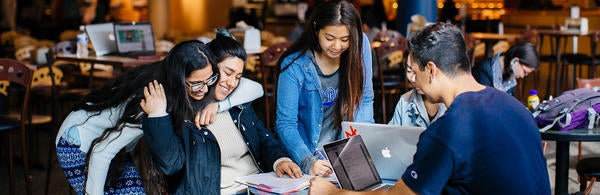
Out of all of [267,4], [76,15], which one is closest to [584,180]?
[76,15]

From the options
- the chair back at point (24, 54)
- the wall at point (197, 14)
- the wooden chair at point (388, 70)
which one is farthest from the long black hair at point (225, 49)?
the wall at point (197, 14)

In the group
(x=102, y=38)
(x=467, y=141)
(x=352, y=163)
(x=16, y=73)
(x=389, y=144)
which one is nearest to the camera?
(x=467, y=141)

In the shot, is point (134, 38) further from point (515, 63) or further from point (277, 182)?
point (277, 182)

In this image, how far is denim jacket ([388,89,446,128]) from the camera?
329 centimetres

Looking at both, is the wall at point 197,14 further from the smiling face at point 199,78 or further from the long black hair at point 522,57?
the smiling face at point 199,78

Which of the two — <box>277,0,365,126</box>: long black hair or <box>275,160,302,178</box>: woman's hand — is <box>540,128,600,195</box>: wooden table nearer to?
<box>277,0,365,126</box>: long black hair

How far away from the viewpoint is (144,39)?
6945 mm

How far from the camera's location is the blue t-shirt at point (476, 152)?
2.02 m

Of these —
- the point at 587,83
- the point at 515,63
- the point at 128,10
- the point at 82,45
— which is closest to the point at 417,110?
the point at 515,63

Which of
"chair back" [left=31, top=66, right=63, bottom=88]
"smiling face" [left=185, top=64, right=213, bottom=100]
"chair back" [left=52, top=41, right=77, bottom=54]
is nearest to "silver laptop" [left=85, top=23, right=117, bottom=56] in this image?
"chair back" [left=31, top=66, right=63, bottom=88]

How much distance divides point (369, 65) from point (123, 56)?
11.3 feet

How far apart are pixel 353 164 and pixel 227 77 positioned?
0.72 m

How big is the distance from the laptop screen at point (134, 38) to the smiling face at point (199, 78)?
156 inches

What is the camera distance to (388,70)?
316 inches
